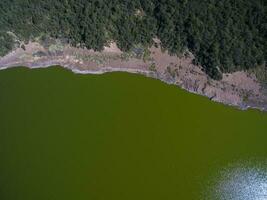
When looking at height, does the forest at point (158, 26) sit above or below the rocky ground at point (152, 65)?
above

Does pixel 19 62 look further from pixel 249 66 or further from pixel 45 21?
pixel 249 66

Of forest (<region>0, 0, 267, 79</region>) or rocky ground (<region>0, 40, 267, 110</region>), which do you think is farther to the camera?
rocky ground (<region>0, 40, 267, 110</region>)

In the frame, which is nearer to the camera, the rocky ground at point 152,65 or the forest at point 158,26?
the forest at point 158,26

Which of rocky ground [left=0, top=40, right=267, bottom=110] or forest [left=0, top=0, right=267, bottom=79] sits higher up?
forest [left=0, top=0, right=267, bottom=79]

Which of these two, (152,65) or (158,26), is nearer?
(158,26)
